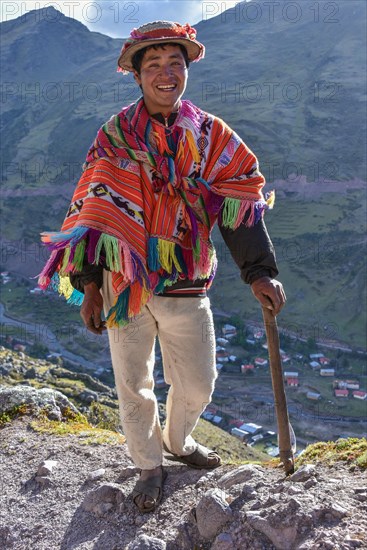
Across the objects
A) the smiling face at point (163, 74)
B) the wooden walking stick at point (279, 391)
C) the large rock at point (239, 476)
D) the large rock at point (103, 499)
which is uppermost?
the smiling face at point (163, 74)

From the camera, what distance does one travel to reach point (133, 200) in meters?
2.67

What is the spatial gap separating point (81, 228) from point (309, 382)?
4526 centimetres

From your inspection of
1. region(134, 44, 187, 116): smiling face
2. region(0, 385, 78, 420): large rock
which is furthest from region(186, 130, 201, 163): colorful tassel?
region(0, 385, 78, 420): large rock

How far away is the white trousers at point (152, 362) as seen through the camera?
2.79 metres

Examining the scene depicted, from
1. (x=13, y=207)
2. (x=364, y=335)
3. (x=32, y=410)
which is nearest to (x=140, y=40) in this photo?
(x=32, y=410)

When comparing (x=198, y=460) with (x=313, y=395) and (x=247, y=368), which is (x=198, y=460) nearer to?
(x=313, y=395)

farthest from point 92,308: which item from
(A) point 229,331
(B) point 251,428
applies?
(A) point 229,331

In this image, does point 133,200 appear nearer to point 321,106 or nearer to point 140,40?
point 140,40

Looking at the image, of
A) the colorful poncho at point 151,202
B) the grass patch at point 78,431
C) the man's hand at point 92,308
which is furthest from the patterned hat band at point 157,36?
the grass patch at point 78,431

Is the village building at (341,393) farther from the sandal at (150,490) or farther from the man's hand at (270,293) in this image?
the man's hand at (270,293)

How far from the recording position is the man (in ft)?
8.69

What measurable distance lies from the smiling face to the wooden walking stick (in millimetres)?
1124

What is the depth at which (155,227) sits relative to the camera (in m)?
2.72

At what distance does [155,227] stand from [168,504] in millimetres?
1402
